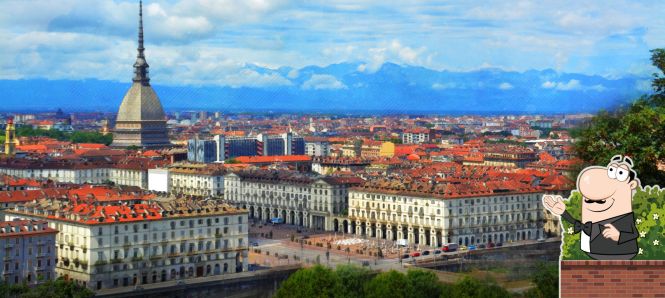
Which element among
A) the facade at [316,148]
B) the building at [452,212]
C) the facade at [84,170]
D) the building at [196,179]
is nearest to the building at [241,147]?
the facade at [316,148]

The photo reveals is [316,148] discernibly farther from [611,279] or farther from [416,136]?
[611,279]

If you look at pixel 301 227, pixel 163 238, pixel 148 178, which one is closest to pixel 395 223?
pixel 301 227

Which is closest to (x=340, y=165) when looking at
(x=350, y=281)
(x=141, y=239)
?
(x=141, y=239)

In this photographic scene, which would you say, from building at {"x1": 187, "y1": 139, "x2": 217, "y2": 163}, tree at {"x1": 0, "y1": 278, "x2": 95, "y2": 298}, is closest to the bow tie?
tree at {"x1": 0, "y1": 278, "x2": 95, "y2": 298}

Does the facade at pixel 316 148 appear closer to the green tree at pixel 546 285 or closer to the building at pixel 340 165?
the building at pixel 340 165

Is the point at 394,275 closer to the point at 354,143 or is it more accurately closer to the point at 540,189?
the point at 540,189
